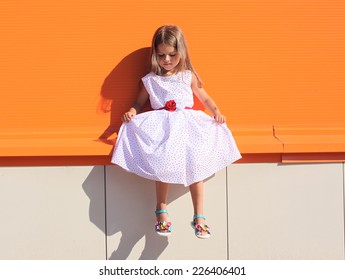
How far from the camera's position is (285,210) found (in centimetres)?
248

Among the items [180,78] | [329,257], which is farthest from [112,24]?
[329,257]

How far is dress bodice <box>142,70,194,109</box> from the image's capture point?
246 centimetres

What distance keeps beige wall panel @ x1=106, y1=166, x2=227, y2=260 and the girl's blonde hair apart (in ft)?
1.70

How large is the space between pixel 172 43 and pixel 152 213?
31.2 inches

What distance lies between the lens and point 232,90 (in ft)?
8.44

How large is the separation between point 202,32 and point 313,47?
547 millimetres

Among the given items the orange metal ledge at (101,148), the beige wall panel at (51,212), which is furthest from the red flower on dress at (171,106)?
the beige wall panel at (51,212)

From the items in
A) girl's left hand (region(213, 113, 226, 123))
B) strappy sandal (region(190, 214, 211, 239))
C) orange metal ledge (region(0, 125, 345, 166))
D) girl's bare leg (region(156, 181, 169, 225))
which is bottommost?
strappy sandal (region(190, 214, 211, 239))

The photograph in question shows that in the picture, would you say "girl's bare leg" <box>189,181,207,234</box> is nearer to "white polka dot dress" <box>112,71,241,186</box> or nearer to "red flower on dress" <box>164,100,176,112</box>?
"white polka dot dress" <box>112,71,241,186</box>

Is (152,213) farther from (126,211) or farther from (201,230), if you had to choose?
(201,230)

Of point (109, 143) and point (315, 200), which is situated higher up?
point (109, 143)

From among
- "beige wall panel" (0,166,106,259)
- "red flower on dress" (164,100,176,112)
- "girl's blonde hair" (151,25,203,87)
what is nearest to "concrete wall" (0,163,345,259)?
"beige wall panel" (0,166,106,259)

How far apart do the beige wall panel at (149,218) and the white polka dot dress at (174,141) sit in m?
0.14

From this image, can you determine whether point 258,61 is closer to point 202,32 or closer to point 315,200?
point 202,32
